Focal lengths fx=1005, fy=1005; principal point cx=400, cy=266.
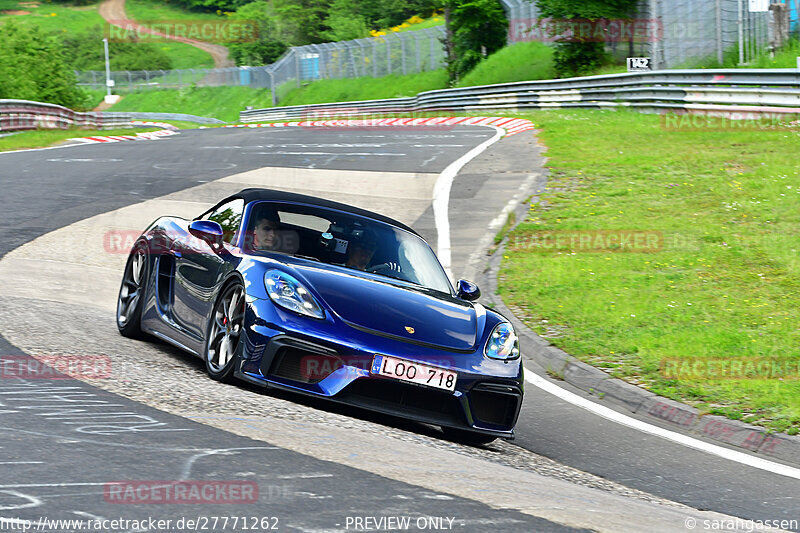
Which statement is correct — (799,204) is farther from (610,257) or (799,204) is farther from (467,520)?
(467,520)

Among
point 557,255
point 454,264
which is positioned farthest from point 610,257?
point 454,264

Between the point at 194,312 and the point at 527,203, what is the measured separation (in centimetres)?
961

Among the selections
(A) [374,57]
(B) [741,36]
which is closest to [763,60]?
(B) [741,36]

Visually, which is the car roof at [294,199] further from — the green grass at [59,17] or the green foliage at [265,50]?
the green grass at [59,17]

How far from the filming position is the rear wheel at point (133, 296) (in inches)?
305

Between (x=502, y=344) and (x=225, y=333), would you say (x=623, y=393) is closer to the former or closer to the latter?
(x=502, y=344)

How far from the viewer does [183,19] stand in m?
146

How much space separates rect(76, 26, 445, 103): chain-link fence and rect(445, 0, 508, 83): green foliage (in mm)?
1321

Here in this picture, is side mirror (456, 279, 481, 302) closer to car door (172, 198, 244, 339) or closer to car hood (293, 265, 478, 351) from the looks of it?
car hood (293, 265, 478, 351)

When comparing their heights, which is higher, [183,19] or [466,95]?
[183,19]

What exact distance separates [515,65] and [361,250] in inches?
1663

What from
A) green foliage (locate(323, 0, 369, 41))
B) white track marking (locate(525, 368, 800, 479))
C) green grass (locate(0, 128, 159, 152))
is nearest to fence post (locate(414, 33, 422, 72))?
green grass (locate(0, 128, 159, 152))

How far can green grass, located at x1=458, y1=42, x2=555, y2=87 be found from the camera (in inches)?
1809

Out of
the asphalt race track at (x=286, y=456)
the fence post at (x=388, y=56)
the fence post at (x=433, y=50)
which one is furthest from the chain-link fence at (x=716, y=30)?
the fence post at (x=388, y=56)
